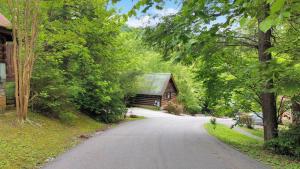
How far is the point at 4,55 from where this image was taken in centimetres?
1506

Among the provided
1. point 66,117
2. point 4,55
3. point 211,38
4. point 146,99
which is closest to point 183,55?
point 211,38

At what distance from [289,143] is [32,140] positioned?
788 cm

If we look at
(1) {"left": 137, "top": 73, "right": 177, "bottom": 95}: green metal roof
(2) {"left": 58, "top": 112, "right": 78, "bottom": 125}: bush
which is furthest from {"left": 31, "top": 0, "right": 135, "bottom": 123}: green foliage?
(1) {"left": 137, "top": 73, "right": 177, "bottom": 95}: green metal roof

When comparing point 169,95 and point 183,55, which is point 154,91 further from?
point 183,55

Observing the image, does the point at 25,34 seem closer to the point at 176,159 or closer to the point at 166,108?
the point at 176,159

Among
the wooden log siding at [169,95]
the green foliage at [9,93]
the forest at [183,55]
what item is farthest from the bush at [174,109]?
the green foliage at [9,93]

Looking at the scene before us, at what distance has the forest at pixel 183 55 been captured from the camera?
7328mm

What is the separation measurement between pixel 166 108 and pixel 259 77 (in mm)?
32626

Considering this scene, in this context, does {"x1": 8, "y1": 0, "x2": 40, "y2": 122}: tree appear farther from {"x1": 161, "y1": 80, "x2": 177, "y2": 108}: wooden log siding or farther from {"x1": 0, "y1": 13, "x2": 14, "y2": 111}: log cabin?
{"x1": 161, "y1": 80, "x2": 177, "y2": 108}: wooden log siding

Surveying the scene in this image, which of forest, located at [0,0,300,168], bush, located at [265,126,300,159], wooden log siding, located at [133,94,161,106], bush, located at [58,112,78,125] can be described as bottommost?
bush, located at [265,126,300,159]

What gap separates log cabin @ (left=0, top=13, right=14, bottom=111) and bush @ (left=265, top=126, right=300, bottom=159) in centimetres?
1010

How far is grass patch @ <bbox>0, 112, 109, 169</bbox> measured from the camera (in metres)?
7.64

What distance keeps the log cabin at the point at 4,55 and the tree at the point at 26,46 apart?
4.02 ft

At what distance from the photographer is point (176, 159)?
27.0ft
